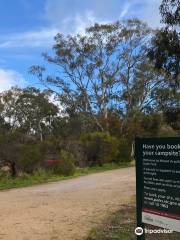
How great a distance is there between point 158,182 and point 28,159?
2094cm

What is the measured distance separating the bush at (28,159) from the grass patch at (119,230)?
15.0 metres

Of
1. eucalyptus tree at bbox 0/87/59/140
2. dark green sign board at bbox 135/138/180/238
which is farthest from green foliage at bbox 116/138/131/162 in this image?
dark green sign board at bbox 135/138/180/238

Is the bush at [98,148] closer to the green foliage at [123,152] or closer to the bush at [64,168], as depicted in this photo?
the green foliage at [123,152]

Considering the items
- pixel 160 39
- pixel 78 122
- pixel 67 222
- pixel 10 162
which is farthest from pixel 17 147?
pixel 78 122

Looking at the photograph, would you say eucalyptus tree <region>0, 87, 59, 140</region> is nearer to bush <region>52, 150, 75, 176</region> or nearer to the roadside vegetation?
the roadside vegetation

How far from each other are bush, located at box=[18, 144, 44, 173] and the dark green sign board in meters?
20.3

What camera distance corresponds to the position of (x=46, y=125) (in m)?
76.1

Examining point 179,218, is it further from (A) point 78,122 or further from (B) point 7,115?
(B) point 7,115

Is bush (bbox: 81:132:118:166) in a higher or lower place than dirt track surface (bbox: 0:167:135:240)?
higher

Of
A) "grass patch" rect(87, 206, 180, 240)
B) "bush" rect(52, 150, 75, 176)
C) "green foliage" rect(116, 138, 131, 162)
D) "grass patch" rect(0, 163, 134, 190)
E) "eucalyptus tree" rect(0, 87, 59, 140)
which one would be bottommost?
"grass patch" rect(87, 206, 180, 240)

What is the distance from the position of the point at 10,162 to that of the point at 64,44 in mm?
27208

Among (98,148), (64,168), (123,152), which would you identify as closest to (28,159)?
(64,168)

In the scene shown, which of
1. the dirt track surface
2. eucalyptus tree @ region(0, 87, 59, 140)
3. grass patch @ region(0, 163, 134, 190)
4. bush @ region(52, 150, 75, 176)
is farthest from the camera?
eucalyptus tree @ region(0, 87, 59, 140)

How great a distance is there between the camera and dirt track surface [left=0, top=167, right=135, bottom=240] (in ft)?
34.1
